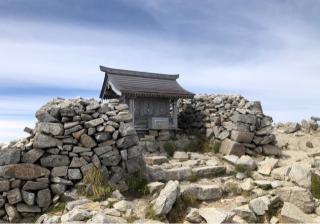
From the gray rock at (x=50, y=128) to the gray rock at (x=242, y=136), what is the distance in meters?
8.87

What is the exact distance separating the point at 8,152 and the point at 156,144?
865 cm

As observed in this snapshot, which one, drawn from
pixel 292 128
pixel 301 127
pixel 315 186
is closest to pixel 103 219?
pixel 315 186

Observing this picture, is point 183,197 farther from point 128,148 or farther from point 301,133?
point 301,133

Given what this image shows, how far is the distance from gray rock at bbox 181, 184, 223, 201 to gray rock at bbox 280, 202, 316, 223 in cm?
217

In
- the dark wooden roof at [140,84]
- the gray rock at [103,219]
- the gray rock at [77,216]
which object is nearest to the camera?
the gray rock at [103,219]

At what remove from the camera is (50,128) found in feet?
36.8

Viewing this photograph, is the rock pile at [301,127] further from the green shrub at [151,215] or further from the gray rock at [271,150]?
the green shrub at [151,215]

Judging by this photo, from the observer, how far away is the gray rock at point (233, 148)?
16250 mm

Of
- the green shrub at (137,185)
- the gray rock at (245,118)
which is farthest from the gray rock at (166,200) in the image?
the gray rock at (245,118)

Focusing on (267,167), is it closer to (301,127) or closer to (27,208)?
(27,208)

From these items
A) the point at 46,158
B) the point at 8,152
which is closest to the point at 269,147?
the point at 46,158

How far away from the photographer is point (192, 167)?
13867 mm

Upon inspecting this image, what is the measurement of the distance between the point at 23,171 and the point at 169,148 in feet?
27.3

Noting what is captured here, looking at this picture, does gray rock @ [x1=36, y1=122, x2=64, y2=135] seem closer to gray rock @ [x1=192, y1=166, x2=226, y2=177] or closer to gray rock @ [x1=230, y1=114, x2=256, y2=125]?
gray rock @ [x1=192, y1=166, x2=226, y2=177]
